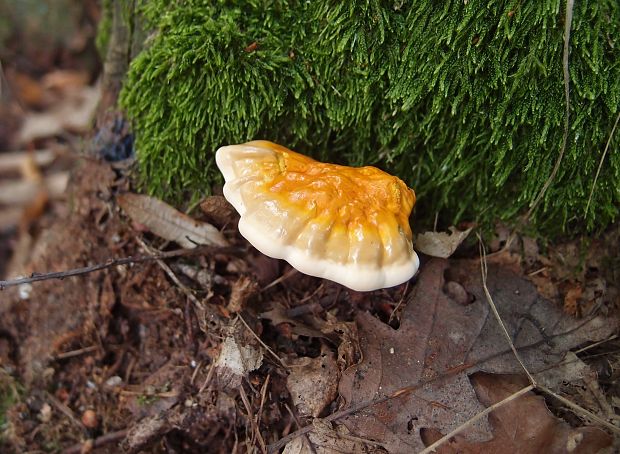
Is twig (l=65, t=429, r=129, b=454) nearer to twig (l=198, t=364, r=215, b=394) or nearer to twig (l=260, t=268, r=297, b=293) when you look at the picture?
twig (l=198, t=364, r=215, b=394)

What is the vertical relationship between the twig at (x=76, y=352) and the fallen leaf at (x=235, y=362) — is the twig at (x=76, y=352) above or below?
below

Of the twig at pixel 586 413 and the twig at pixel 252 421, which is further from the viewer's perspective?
the twig at pixel 252 421

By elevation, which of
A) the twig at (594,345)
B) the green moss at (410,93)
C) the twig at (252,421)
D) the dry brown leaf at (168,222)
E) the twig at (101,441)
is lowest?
the twig at (101,441)

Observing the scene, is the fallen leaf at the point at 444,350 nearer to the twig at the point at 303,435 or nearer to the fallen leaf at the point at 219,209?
the twig at the point at 303,435

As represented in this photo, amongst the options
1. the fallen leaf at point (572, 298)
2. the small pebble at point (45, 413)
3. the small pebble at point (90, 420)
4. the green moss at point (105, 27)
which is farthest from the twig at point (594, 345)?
the green moss at point (105, 27)

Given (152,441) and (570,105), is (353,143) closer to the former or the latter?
(570,105)

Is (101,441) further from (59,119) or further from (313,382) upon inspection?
(59,119)
